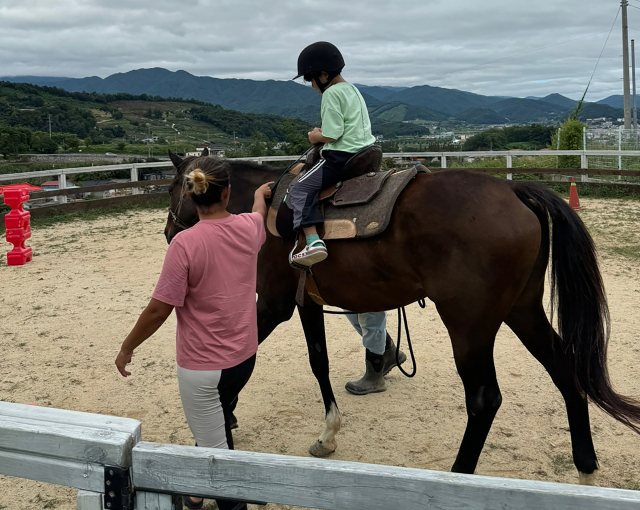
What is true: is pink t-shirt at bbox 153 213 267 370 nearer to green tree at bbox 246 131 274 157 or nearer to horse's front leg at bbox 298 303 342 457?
horse's front leg at bbox 298 303 342 457

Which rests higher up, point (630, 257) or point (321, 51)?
point (321, 51)

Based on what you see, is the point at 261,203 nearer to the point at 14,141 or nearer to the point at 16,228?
the point at 16,228

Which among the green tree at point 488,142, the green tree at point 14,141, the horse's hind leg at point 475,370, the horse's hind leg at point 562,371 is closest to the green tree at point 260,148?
the horse's hind leg at point 562,371

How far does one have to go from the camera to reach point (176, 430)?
12.6 ft

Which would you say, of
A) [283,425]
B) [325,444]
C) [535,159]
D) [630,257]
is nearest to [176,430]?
[283,425]

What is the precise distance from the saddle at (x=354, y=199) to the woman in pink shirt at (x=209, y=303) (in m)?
0.96

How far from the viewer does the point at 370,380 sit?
4480mm

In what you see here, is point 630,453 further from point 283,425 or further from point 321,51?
point 321,51

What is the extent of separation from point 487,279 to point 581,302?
685 millimetres

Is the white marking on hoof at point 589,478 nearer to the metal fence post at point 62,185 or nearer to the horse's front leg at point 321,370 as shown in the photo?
the horse's front leg at point 321,370

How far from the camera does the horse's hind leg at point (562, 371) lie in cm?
310

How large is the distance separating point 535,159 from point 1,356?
1946 centimetres

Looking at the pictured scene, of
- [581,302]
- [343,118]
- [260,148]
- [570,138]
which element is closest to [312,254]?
[343,118]

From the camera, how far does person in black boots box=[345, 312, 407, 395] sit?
4340 millimetres
